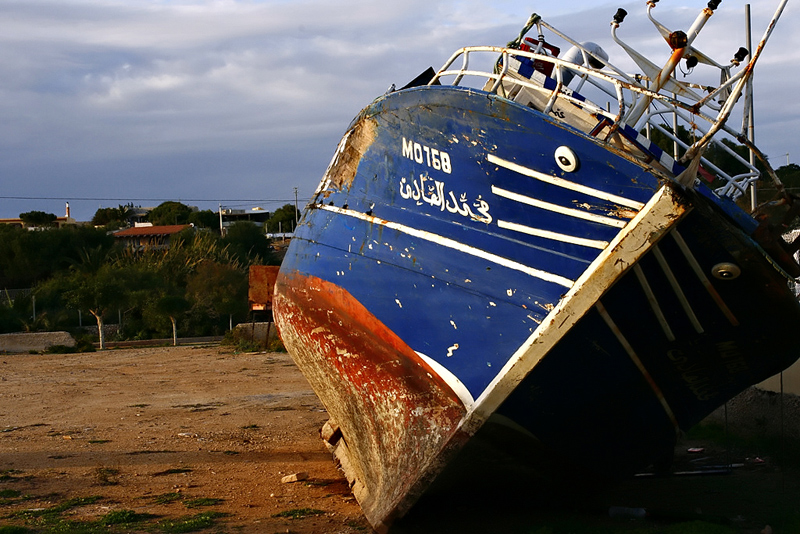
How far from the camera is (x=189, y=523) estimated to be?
17.1 ft

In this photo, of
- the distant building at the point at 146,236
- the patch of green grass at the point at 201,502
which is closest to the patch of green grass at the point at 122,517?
the patch of green grass at the point at 201,502

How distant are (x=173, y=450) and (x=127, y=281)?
25686 mm

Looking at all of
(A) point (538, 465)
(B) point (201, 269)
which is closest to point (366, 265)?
(A) point (538, 465)

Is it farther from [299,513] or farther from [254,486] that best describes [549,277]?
[254,486]

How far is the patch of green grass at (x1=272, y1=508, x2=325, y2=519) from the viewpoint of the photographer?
5.50 meters

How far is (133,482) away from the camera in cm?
640

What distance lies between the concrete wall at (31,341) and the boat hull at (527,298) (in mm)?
17908

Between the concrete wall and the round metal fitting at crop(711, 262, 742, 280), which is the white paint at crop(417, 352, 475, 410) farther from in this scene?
the concrete wall

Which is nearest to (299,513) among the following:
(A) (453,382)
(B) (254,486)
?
(B) (254,486)

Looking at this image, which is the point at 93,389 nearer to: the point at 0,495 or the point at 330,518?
the point at 0,495

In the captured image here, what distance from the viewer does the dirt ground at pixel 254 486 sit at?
5211 mm

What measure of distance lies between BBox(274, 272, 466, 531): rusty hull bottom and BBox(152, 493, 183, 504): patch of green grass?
1.33 metres

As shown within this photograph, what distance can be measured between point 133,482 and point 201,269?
28150 mm

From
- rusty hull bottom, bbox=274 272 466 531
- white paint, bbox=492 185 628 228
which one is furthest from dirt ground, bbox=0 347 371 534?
white paint, bbox=492 185 628 228
